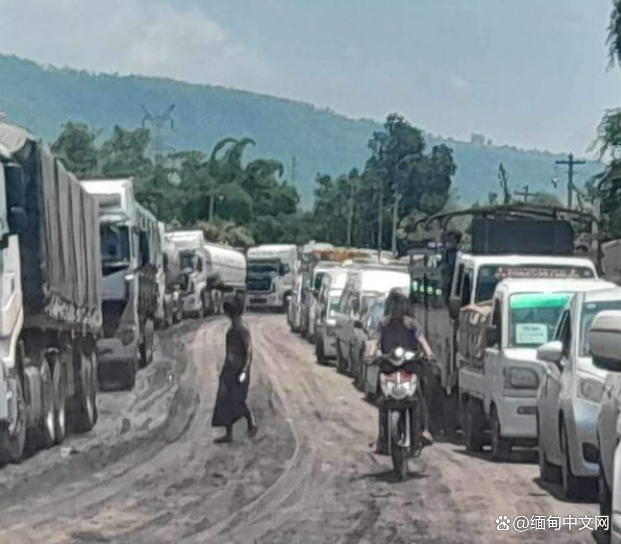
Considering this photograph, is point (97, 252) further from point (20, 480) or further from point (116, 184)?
point (20, 480)

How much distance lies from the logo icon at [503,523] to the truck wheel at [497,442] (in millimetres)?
4334

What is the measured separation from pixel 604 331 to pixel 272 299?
76.8 meters

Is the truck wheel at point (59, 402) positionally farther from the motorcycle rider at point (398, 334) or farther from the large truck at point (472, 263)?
the motorcycle rider at point (398, 334)

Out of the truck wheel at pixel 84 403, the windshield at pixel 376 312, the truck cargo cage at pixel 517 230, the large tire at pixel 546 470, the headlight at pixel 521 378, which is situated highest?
the truck cargo cage at pixel 517 230

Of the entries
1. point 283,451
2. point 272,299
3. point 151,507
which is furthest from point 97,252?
point 272,299

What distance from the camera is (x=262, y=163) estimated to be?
150500mm

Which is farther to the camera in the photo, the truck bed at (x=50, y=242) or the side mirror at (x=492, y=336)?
the truck bed at (x=50, y=242)

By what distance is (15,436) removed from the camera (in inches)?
720

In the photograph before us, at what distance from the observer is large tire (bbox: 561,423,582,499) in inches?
581

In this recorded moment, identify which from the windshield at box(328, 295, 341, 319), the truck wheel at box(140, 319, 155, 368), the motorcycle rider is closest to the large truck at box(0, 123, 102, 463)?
the motorcycle rider

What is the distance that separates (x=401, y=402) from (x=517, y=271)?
5997 millimetres

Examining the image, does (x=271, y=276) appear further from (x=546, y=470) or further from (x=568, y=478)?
(x=568, y=478)

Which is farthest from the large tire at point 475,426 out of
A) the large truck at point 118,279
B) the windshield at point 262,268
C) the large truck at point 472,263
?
the windshield at point 262,268

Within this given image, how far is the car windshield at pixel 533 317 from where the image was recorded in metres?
18.8
